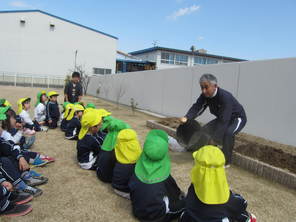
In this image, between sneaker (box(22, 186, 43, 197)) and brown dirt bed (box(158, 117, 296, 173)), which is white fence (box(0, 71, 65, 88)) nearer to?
brown dirt bed (box(158, 117, 296, 173))

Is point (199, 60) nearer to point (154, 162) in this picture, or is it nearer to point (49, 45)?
point (49, 45)

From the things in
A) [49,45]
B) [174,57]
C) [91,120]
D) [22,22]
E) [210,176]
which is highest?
[22,22]

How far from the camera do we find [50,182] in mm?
3410

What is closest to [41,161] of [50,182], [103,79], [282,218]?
[50,182]

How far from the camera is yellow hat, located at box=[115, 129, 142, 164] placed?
2.97m

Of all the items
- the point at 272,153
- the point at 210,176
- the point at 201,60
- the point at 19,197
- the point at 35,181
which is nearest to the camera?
the point at 210,176

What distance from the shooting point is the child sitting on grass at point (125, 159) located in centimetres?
300

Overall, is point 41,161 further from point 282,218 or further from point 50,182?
point 282,218

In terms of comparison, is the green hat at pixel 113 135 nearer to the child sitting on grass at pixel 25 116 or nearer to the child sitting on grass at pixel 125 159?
the child sitting on grass at pixel 125 159

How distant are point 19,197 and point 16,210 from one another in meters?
0.24

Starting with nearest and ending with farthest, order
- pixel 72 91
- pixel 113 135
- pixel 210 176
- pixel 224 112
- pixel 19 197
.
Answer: pixel 210 176, pixel 19 197, pixel 113 135, pixel 224 112, pixel 72 91

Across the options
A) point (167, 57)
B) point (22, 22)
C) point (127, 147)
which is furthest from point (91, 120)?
point (167, 57)

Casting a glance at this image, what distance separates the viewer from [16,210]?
2588 mm

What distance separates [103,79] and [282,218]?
19920mm
